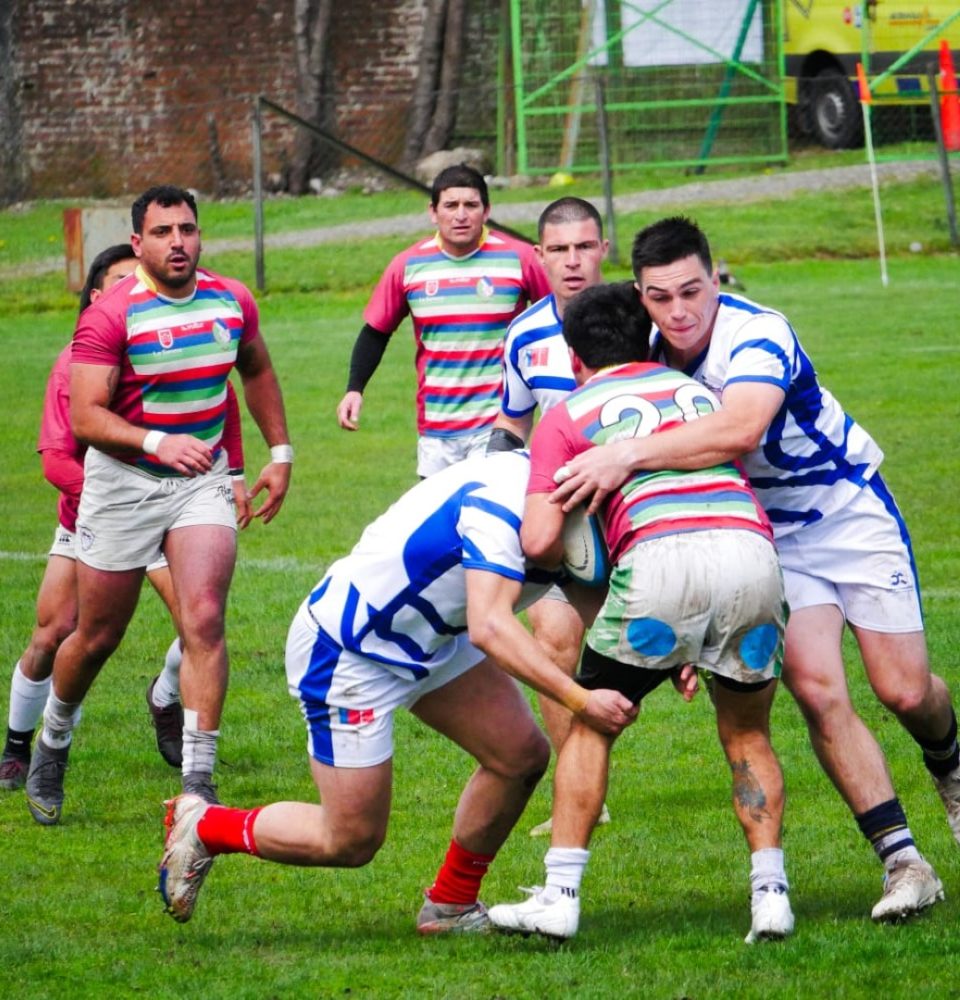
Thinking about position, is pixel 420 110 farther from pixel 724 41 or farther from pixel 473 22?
pixel 724 41

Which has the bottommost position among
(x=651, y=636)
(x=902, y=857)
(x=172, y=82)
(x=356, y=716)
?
(x=172, y=82)

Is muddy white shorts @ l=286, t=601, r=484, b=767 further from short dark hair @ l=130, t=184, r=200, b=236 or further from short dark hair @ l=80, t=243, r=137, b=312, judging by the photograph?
short dark hair @ l=80, t=243, r=137, b=312

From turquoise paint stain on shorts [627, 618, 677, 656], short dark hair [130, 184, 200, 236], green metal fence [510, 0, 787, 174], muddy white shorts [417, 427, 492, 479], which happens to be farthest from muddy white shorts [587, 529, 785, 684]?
green metal fence [510, 0, 787, 174]

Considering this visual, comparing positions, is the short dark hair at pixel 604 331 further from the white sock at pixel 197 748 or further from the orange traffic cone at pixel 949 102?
the orange traffic cone at pixel 949 102

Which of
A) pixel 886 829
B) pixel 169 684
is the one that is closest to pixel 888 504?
pixel 886 829

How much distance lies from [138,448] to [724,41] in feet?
76.0

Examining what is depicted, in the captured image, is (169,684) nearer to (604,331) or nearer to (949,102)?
(604,331)

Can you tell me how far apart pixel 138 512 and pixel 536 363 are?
1.52 meters

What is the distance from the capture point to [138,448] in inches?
273

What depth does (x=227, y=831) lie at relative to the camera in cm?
564

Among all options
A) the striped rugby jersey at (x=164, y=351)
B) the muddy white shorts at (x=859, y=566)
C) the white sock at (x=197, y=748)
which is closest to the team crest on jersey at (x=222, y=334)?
the striped rugby jersey at (x=164, y=351)

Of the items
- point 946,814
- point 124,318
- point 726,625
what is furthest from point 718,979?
point 124,318

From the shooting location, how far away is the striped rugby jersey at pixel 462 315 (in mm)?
9000

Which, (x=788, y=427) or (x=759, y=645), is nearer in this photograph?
(x=759, y=645)
